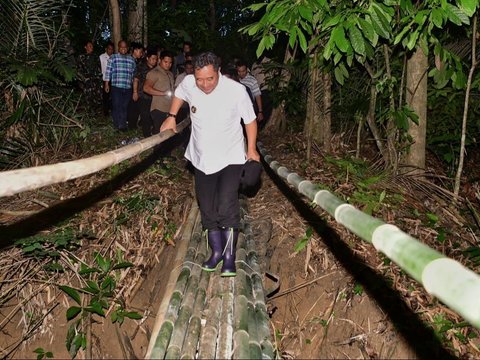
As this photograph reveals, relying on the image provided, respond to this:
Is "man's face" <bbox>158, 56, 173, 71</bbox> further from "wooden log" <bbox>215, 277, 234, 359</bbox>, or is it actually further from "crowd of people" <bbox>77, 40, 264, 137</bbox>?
"wooden log" <bbox>215, 277, 234, 359</bbox>

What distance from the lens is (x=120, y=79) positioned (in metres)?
7.07

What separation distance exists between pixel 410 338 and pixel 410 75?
10.9 feet

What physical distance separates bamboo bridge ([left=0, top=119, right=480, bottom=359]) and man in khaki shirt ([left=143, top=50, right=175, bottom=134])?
2684mm

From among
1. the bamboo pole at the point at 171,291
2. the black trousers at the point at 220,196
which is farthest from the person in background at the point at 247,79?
the black trousers at the point at 220,196

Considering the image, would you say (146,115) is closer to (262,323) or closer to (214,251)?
(214,251)

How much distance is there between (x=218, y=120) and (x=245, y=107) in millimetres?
242

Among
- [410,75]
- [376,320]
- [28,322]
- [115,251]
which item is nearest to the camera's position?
[376,320]

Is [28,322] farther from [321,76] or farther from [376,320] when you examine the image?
[321,76]

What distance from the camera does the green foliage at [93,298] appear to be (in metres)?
3.16

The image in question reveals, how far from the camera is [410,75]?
16.1 ft

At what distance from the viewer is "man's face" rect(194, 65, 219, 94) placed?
2.91 m

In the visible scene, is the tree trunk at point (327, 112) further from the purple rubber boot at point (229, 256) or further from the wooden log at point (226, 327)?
the wooden log at point (226, 327)

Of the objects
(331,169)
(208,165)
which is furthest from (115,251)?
(331,169)

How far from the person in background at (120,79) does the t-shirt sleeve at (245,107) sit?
15.2ft
